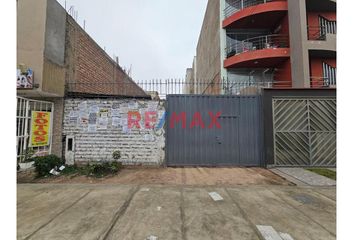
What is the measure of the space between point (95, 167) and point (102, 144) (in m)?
1.08

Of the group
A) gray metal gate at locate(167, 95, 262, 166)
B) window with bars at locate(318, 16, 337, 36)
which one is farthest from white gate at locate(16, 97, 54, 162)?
window with bars at locate(318, 16, 337, 36)

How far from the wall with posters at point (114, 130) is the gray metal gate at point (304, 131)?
428 cm

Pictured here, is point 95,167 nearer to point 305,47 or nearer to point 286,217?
point 286,217

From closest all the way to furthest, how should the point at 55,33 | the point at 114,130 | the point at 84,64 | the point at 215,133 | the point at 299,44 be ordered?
1. the point at 55,33
2. the point at 114,130
3. the point at 215,133
4. the point at 84,64
5. the point at 299,44

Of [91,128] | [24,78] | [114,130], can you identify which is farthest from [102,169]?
[24,78]

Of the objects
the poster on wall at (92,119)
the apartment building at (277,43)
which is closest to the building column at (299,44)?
the apartment building at (277,43)

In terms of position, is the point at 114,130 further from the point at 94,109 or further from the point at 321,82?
the point at 321,82

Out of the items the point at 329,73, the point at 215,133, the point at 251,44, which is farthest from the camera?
the point at 251,44

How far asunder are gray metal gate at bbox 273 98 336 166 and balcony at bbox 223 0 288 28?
27.7ft

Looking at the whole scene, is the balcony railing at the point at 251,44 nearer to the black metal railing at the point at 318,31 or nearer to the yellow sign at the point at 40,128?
the black metal railing at the point at 318,31

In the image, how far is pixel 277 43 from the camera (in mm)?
12930

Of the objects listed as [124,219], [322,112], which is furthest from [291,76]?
[124,219]

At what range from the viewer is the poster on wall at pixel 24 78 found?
5418 millimetres

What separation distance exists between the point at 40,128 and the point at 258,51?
12654mm
